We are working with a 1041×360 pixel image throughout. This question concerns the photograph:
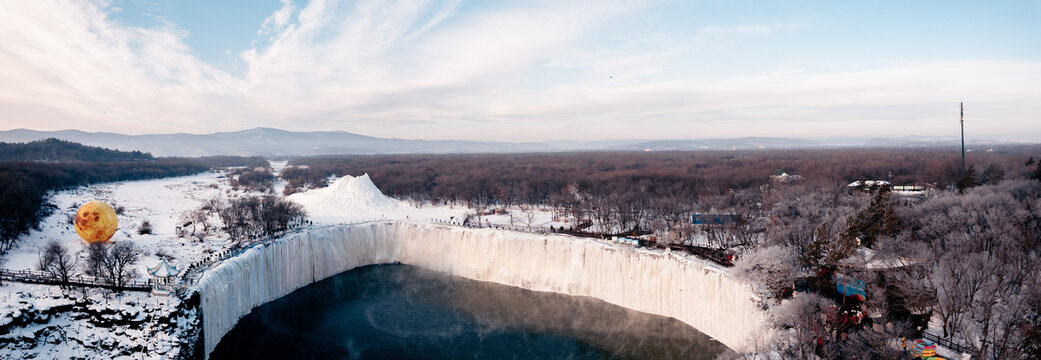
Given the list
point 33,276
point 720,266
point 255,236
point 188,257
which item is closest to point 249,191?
point 255,236

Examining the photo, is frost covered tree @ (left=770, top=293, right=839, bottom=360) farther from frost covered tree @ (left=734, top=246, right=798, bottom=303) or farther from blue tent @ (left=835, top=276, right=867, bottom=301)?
frost covered tree @ (left=734, top=246, right=798, bottom=303)

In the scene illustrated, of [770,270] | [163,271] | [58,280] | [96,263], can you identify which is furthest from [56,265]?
[770,270]

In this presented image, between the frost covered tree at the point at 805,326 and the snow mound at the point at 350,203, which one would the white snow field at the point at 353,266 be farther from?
the frost covered tree at the point at 805,326

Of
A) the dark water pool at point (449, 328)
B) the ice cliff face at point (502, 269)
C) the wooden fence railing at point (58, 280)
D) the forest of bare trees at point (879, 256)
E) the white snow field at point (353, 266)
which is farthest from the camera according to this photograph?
the ice cliff face at point (502, 269)

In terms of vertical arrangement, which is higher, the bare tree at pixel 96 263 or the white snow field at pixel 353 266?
the bare tree at pixel 96 263

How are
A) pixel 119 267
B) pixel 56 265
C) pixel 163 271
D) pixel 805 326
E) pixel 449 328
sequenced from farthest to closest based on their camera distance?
1. pixel 449 328
2. pixel 56 265
3. pixel 119 267
4. pixel 163 271
5. pixel 805 326

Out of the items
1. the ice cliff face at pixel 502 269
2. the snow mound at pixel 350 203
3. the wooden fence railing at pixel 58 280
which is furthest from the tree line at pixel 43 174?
the snow mound at pixel 350 203

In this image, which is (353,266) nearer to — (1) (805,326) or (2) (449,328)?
(2) (449,328)
